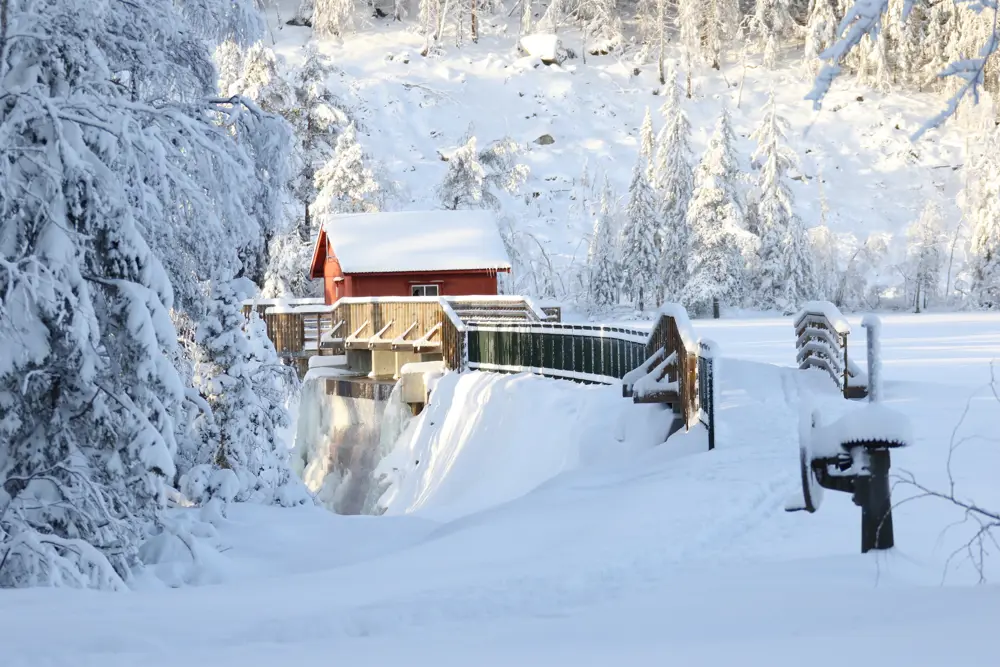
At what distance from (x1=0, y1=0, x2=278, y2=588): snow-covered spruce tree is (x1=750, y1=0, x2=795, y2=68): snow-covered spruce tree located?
7976 centimetres

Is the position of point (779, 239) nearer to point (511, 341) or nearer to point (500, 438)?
point (511, 341)

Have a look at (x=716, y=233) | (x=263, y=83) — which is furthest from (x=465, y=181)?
(x=716, y=233)

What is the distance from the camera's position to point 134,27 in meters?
9.83

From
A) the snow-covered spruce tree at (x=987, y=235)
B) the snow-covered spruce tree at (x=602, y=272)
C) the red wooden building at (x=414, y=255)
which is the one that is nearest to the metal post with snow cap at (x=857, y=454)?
the red wooden building at (x=414, y=255)

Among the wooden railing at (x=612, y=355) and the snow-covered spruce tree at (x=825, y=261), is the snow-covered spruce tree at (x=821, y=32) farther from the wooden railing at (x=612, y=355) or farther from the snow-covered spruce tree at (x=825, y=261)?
the snow-covered spruce tree at (x=825, y=261)

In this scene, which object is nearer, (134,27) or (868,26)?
(868,26)

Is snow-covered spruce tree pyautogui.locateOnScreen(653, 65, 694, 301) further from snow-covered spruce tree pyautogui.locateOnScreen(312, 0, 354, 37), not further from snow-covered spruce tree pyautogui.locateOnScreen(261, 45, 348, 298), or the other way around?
snow-covered spruce tree pyautogui.locateOnScreen(312, 0, 354, 37)

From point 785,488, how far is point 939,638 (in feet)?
19.1

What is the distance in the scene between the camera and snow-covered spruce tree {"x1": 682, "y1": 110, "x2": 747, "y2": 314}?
52.8m

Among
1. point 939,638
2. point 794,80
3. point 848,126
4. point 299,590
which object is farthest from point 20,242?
point 794,80

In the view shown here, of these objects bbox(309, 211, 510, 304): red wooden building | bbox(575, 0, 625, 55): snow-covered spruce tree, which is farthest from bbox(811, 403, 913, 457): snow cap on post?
bbox(575, 0, 625, 55): snow-covered spruce tree

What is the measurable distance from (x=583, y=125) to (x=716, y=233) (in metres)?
26.9

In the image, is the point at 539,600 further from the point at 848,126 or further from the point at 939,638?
the point at 848,126

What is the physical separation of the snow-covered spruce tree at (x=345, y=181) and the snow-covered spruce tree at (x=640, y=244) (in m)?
14.9
